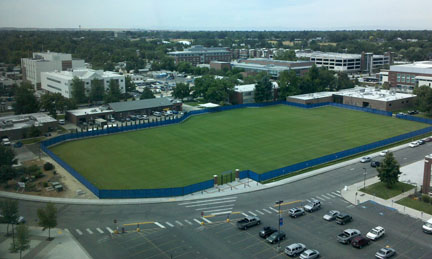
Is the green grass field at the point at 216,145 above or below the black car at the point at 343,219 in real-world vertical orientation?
above

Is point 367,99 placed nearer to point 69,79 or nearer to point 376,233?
point 376,233

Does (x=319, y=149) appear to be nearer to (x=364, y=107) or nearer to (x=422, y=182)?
(x=422, y=182)

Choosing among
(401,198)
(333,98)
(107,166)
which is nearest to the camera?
(401,198)

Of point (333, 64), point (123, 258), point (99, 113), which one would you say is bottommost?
point (123, 258)

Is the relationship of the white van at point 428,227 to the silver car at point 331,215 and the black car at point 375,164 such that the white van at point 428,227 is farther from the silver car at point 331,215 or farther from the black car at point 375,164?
the black car at point 375,164

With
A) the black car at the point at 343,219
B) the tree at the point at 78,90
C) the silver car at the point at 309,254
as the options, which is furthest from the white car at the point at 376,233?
the tree at the point at 78,90

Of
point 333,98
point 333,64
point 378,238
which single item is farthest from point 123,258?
point 333,64

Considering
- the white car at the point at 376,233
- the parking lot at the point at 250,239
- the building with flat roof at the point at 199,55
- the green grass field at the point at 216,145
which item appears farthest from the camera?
the building with flat roof at the point at 199,55

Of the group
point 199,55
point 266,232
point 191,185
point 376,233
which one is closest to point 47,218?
point 191,185
